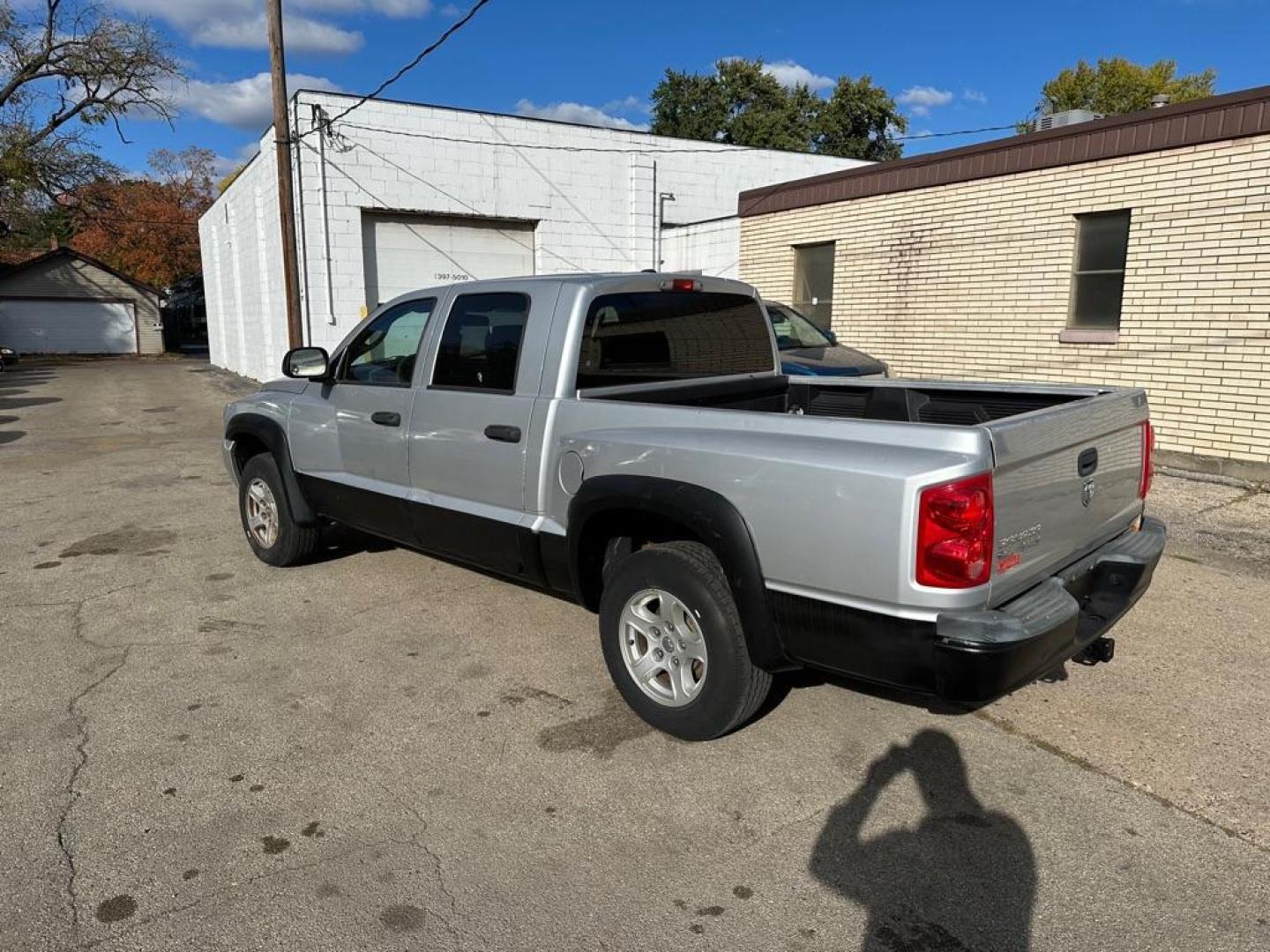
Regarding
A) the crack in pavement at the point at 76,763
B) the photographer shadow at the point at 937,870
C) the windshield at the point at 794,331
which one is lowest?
the crack in pavement at the point at 76,763

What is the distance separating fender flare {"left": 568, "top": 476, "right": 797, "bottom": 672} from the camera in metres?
3.05

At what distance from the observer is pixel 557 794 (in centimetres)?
320

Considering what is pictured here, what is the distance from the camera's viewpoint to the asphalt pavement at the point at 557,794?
2549 millimetres

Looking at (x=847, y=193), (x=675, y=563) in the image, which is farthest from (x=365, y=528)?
(x=847, y=193)

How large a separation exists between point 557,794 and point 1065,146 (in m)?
9.79

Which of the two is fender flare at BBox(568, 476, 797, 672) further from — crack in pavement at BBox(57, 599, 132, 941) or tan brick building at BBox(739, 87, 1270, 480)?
tan brick building at BBox(739, 87, 1270, 480)

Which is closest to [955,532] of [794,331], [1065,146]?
[794,331]

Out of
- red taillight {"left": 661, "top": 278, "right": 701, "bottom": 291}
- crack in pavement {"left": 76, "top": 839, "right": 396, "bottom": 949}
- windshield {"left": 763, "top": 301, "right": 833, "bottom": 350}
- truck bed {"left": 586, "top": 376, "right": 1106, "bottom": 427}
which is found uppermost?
red taillight {"left": 661, "top": 278, "right": 701, "bottom": 291}

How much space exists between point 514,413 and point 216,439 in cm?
1014

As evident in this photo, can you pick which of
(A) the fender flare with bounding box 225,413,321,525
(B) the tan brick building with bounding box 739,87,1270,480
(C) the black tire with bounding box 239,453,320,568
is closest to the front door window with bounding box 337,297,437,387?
(A) the fender flare with bounding box 225,413,321,525

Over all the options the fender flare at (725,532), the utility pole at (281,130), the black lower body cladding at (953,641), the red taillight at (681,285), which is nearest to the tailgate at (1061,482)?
the black lower body cladding at (953,641)

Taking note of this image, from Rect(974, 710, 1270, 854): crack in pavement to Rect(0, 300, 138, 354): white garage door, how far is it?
4582 cm

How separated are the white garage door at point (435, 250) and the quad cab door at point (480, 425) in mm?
11568

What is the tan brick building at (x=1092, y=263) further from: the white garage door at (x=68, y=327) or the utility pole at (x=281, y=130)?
the white garage door at (x=68, y=327)
